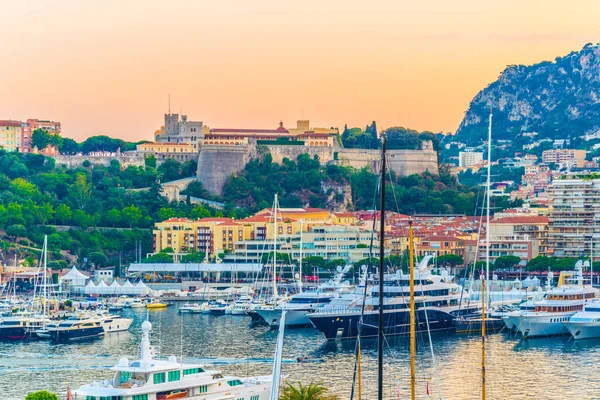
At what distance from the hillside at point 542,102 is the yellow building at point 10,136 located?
72.0m

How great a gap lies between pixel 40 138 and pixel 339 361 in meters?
67.3

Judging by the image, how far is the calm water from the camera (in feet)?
126

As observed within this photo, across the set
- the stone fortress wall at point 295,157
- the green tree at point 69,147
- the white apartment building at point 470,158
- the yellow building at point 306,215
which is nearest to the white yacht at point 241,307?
the yellow building at point 306,215

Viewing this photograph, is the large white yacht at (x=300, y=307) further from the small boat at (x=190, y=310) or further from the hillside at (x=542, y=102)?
the hillside at (x=542, y=102)

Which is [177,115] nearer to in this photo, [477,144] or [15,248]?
[15,248]

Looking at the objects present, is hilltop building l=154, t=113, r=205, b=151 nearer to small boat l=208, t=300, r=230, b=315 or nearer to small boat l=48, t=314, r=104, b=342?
small boat l=208, t=300, r=230, b=315

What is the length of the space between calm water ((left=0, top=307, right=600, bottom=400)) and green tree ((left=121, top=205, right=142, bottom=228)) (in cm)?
3629

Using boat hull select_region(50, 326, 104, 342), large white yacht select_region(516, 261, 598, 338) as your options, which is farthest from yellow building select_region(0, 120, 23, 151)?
large white yacht select_region(516, 261, 598, 338)

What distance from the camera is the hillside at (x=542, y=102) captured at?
16625cm

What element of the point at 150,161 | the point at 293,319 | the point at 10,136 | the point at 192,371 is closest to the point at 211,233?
the point at 150,161

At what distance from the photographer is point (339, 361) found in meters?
43.8

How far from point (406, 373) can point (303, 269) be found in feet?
134

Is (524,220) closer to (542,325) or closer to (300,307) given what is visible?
(300,307)

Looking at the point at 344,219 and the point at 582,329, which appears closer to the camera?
the point at 582,329
